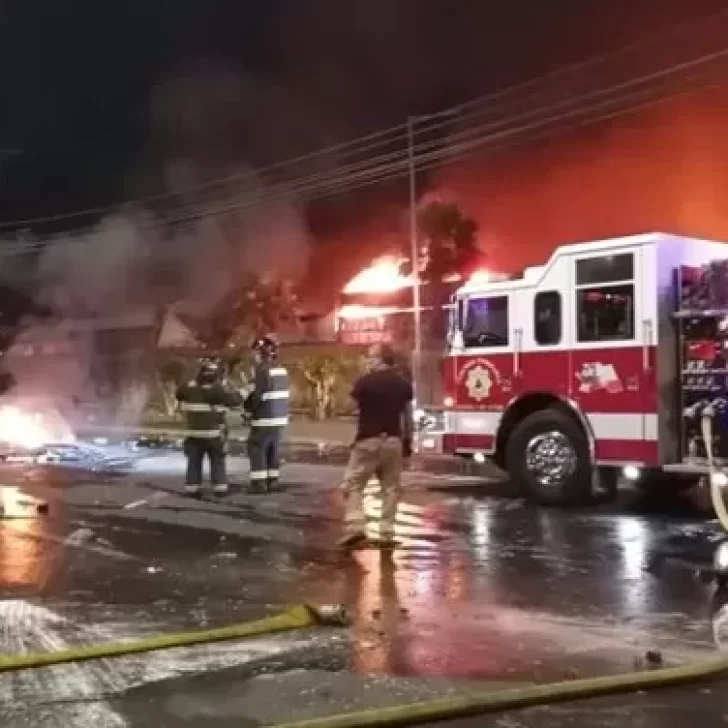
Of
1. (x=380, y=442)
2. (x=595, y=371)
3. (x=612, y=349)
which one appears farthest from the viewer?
(x=595, y=371)

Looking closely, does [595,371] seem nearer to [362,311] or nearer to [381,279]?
[362,311]

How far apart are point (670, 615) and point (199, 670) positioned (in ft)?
9.12

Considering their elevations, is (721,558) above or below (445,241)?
below

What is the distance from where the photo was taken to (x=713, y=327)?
1102 cm

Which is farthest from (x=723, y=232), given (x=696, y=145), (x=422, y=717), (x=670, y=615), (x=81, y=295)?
(x=422, y=717)

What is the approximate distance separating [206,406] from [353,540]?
4.09 metres

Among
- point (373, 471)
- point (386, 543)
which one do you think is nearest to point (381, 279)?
point (373, 471)

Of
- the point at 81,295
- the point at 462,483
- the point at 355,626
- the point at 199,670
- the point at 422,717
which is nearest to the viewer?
the point at 422,717

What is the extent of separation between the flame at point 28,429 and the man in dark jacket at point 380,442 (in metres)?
11.3

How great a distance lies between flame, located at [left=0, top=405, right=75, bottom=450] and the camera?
2048cm

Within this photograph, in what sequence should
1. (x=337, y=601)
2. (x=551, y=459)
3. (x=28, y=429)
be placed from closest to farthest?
(x=337, y=601)
(x=551, y=459)
(x=28, y=429)

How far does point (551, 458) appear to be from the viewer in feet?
39.3

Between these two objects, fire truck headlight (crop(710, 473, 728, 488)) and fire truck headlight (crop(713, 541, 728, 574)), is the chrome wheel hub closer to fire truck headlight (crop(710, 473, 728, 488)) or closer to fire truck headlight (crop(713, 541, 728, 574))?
fire truck headlight (crop(710, 473, 728, 488))

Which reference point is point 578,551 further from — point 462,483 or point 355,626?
point 462,483
